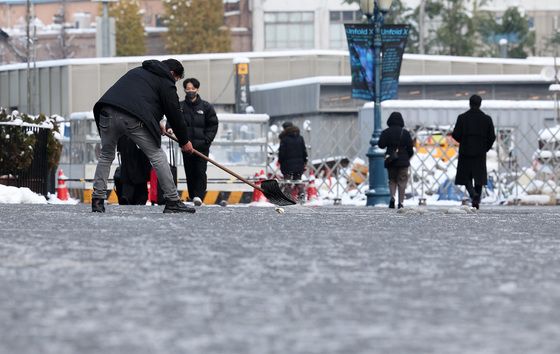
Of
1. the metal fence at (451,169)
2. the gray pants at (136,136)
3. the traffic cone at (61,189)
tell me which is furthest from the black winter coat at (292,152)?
the gray pants at (136,136)

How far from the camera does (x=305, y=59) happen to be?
212 ft

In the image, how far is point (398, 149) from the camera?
24016mm

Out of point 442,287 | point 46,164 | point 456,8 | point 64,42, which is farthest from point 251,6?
point 442,287

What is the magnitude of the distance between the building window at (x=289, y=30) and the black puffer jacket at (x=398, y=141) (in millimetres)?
77310

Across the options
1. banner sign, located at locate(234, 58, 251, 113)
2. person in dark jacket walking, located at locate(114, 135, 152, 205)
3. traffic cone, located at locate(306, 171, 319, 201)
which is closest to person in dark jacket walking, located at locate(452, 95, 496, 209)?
person in dark jacket walking, located at locate(114, 135, 152, 205)

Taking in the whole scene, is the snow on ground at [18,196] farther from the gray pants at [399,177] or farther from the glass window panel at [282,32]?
the glass window panel at [282,32]

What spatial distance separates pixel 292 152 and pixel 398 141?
14.5ft

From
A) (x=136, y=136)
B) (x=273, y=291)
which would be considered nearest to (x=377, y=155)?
(x=136, y=136)

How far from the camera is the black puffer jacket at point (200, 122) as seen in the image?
68.0 ft

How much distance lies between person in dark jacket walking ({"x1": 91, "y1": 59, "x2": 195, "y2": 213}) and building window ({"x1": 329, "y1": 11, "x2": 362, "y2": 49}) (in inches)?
3330

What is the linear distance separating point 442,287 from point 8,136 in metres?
17.4

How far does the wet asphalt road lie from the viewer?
6.05 meters

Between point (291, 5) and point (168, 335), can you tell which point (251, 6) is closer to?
point (291, 5)

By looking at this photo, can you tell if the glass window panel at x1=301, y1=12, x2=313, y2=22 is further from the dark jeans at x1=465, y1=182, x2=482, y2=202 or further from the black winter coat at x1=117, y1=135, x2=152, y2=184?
the black winter coat at x1=117, y1=135, x2=152, y2=184
